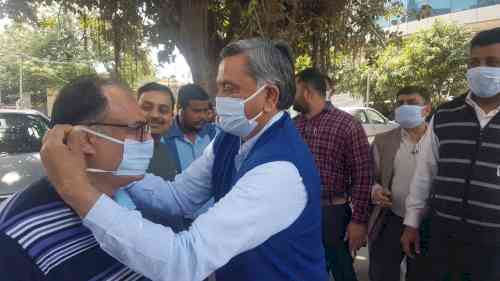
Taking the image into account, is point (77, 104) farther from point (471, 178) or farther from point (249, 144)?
point (471, 178)

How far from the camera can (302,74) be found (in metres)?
3.60

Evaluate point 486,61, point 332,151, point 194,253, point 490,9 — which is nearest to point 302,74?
point 332,151

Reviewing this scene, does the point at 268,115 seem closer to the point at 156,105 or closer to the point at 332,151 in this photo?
the point at 156,105

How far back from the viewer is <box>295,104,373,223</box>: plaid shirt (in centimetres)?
335

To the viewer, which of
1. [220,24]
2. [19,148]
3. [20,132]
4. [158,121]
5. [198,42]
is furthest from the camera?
[20,132]

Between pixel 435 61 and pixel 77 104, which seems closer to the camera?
pixel 77 104

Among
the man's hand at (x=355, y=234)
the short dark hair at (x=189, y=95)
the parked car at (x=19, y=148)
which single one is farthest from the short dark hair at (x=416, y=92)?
the parked car at (x=19, y=148)

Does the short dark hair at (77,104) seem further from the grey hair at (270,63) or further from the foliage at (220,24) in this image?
the foliage at (220,24)

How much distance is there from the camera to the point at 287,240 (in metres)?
1.31

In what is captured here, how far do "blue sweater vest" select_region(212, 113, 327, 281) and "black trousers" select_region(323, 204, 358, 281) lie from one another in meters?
1.95

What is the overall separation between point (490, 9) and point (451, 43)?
7.83 m

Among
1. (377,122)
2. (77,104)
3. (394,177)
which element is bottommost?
(377,122)

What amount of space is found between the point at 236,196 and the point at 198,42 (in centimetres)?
368

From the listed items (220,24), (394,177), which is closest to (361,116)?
(220,24)
